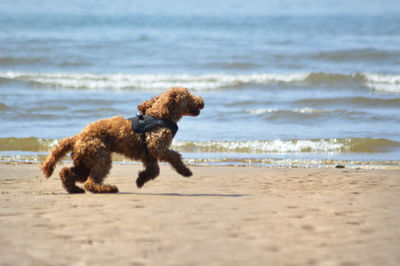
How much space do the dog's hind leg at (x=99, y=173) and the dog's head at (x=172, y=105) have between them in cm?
69

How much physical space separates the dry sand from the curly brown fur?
20cm

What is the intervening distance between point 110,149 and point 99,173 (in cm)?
28

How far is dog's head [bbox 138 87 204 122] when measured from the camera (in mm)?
6051

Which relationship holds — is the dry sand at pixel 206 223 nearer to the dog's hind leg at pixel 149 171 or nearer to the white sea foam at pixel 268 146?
the dog's hind leg at pixel 149 171

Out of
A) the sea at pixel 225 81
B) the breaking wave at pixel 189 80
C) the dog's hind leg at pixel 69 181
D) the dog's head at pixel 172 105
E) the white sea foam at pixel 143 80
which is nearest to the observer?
the dog's hind leg at pixel 69 181

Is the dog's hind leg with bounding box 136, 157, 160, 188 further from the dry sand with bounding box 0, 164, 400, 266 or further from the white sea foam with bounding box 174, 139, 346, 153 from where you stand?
the white sea foam with bounding box 174, 139, 346, 153

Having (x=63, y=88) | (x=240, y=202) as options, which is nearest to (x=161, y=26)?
(x=63, y=88)

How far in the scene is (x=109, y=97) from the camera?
48.8 feet

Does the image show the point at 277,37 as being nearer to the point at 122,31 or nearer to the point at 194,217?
Result: the point at 122,31

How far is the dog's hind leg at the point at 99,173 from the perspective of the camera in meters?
5.77

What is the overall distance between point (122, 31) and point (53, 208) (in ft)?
90.7

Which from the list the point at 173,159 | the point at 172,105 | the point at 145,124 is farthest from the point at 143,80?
the point at 173,159

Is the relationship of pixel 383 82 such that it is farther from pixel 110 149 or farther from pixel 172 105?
pixel 110 149

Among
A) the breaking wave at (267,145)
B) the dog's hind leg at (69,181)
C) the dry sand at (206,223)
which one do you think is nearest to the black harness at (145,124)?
the dry sand at (206,223)
